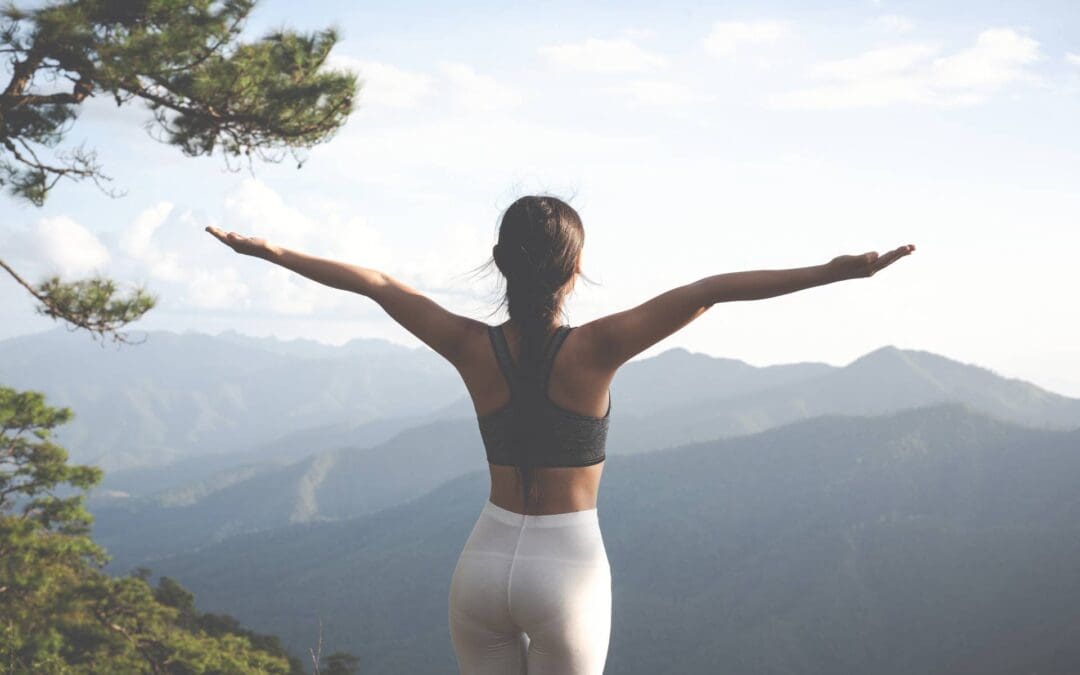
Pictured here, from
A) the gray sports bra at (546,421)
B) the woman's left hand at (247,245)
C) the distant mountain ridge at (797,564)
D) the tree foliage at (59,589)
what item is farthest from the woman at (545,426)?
the distant mountain ridge at (797,564)

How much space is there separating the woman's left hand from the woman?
1.70ft

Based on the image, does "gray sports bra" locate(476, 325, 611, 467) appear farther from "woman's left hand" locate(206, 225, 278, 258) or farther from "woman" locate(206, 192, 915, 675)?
"woman's left hand" locate(206, 225, 278, 258)

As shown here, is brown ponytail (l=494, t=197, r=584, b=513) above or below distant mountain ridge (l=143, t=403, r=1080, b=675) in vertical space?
above

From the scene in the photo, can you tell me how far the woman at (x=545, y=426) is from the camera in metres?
2.03

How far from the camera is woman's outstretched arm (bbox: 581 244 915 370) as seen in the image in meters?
1.98

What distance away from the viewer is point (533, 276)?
212cm

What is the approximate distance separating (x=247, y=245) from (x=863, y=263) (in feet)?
5.24

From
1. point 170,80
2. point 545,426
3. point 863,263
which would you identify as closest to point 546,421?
point 545,426

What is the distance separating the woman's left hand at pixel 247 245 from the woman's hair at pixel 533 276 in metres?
0.67

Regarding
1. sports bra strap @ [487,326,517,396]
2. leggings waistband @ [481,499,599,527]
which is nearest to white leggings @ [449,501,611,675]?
leggings waistband @ [481,499,599,527]

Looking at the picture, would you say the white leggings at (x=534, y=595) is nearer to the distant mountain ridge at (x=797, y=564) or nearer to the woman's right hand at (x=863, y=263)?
the woman's right hand at (x=863, y=263)

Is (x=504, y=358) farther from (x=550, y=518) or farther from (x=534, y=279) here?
(x=550, y=518)

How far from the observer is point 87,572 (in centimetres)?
1531

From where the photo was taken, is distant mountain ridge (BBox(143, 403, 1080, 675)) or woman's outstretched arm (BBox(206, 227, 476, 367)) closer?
woman's outstretched arm (BBox(206, 227, 476, 367))
